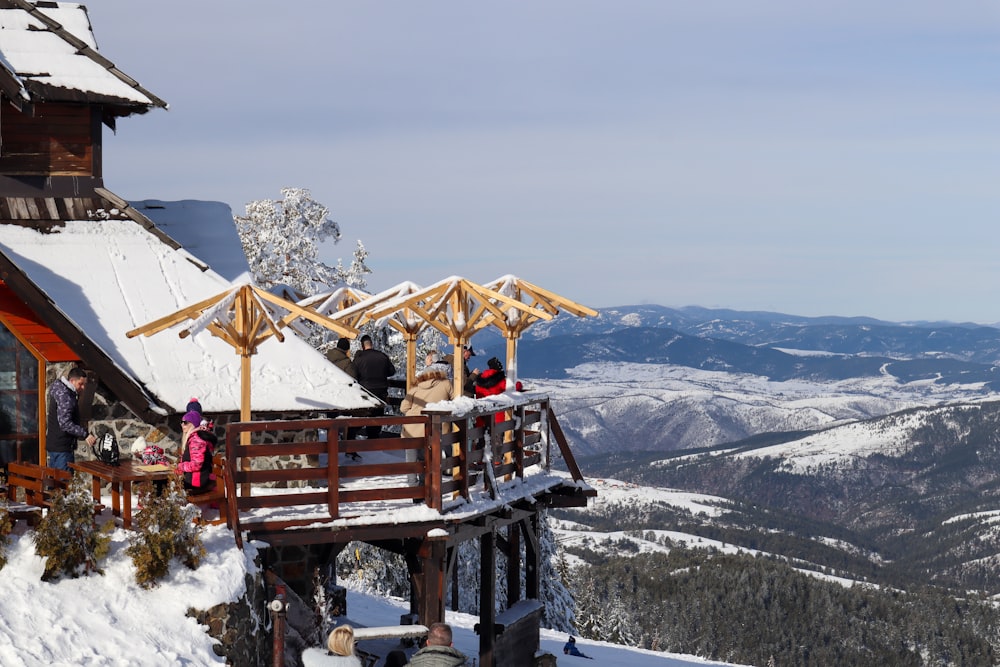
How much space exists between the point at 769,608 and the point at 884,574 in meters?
73.7

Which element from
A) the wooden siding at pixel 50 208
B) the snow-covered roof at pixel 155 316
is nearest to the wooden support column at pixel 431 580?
the snow-covered roof at pixel 155 316

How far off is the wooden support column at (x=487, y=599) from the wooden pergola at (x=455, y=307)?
2183mm

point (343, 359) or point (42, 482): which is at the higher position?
point (343, 359)

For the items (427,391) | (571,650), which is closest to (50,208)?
(427,391)

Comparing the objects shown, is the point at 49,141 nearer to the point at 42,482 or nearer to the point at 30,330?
the point at 30,330

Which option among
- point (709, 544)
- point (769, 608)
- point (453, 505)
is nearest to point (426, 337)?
point (453, 505)

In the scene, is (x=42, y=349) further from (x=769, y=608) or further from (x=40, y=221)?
(x=769, y=608)

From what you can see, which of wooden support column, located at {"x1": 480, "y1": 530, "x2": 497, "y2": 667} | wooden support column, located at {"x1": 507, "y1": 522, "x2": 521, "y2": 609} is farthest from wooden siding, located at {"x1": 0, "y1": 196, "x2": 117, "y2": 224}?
wooden support column, located at {"x1": 507, "y1": 522, "x2": 521, "y2": 609}

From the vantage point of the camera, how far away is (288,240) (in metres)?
34.7

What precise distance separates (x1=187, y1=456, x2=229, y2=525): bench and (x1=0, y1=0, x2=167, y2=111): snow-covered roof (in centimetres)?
708

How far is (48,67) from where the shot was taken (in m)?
17.8

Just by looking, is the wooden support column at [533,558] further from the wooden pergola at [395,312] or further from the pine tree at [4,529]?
the pine tree at [4,529]

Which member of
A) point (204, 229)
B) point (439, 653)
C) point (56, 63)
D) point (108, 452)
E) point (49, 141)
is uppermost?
point (56, 63)

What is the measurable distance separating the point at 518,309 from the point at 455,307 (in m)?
0.94
